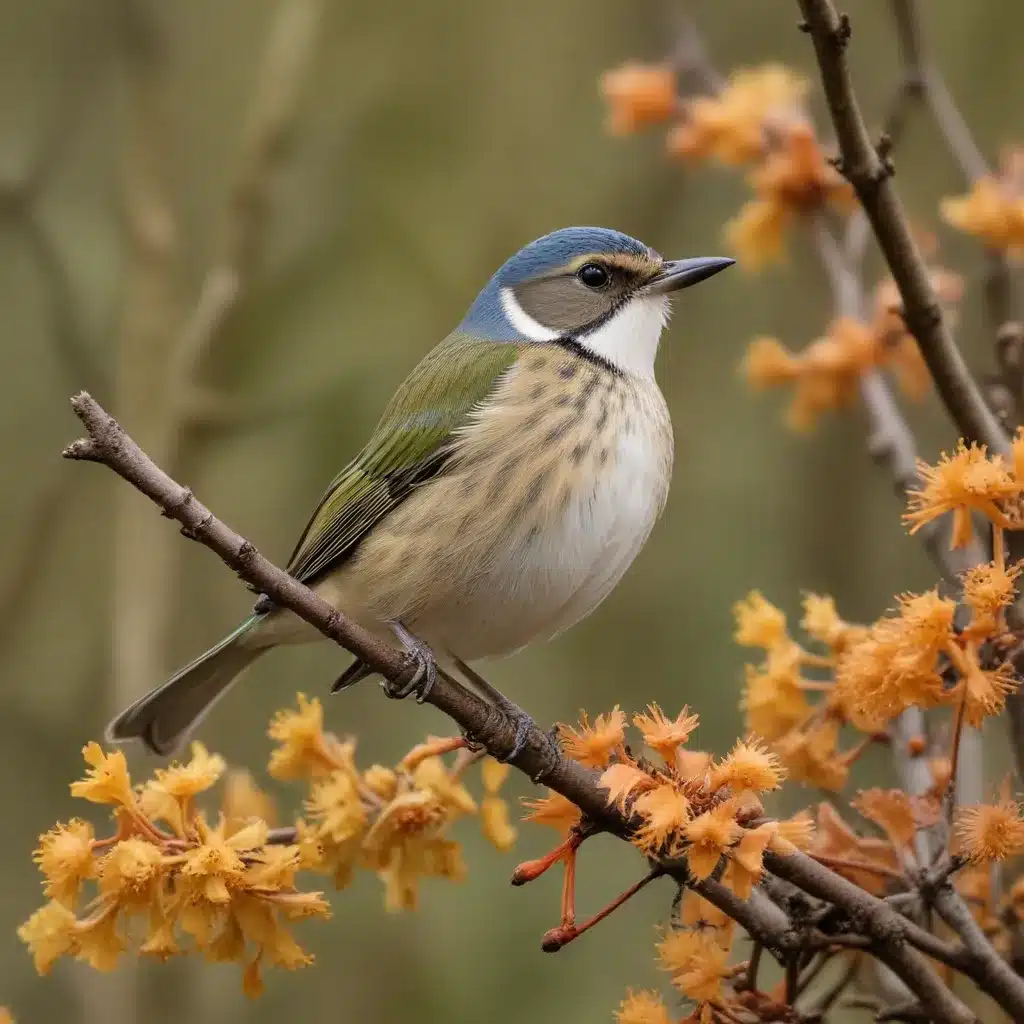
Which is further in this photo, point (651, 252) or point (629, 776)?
point (651, 252)

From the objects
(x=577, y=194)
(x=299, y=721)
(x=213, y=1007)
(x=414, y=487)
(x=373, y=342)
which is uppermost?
(x=577, y=194)

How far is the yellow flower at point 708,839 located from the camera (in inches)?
101

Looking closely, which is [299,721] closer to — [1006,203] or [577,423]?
[577,423]

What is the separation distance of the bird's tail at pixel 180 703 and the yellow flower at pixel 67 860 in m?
1.18

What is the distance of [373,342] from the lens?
7.29 m

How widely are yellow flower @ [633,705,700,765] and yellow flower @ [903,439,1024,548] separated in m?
0.64

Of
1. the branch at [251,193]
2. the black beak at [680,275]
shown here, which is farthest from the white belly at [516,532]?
the branch at [251,193]

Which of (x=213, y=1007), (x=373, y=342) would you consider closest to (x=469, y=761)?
(x=213, y=1007)

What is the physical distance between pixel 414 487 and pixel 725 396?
12.4ft

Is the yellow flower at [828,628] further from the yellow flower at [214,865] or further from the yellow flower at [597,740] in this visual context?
the yellow flower at [214,865]

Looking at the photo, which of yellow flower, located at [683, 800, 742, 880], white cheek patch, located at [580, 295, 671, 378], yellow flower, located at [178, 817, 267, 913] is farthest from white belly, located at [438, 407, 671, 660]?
yellow flower, located at [683, 800, 742, 880]

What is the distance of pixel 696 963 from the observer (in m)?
2.83

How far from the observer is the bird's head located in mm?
4547

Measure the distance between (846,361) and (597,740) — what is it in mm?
1851
